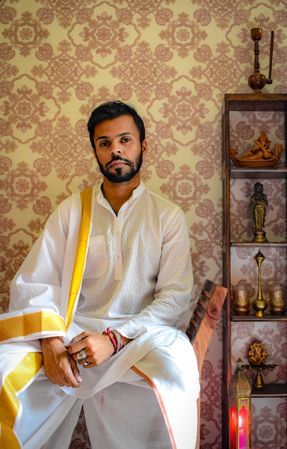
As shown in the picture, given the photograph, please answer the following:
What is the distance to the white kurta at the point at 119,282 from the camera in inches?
77.2

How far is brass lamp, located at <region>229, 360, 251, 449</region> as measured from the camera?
2.24 meters

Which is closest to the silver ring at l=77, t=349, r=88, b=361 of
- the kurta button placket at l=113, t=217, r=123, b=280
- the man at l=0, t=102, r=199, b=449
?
the man at l=0, t=102, r=199, b=449

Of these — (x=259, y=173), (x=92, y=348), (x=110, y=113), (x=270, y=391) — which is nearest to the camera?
(x=92, y=348)

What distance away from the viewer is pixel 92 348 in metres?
1.86

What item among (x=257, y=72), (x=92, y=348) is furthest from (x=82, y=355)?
(x=257, y=72)

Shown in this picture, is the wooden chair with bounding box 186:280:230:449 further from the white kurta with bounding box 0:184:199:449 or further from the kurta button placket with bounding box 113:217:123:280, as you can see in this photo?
the kurta button placket with bounding box 113:217:123:280

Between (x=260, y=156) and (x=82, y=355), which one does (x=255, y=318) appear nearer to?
(x=260, y=156)

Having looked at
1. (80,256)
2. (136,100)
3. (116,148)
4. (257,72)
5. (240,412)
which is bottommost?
(240,412)

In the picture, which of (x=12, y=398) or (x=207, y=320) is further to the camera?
(x=207, y=320)

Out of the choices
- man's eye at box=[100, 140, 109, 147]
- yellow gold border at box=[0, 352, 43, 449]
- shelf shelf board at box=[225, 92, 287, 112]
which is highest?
shelf shelf board at box=[225, 92, 287, 112]

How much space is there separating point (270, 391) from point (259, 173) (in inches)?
44.3

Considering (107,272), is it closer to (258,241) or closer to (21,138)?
(258,241)

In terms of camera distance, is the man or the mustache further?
the mustache

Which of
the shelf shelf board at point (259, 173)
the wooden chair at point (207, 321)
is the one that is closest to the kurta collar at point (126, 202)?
the shelf shelf board at point (259, 173)
